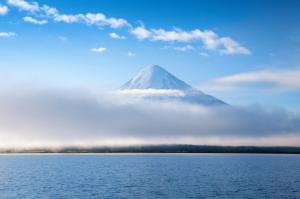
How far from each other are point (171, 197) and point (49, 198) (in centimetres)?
2864

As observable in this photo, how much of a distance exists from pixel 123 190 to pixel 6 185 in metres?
38.3

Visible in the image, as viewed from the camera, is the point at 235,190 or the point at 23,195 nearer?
the point at 23,195

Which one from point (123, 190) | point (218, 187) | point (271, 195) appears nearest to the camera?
point (271, 195)

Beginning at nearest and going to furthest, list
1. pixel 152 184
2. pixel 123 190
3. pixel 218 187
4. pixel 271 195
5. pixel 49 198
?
pixel 49 198 → pixel 271 195 → pixel 123 190 → pixel 218 187 → pixel 152 184

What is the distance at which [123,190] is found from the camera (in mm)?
110438

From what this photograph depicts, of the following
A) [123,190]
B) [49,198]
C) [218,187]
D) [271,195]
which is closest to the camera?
[49,198]

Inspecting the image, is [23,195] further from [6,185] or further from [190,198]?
[190,198]

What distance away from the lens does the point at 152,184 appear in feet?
416

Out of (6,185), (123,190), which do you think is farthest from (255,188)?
(6,185)

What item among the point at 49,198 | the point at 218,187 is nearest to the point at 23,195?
the point at 49,198

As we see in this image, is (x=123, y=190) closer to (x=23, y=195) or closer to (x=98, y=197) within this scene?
(x=98, y=197)

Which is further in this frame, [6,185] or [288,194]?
[6,185]

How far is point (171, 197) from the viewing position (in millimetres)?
97812

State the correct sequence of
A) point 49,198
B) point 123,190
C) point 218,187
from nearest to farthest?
point 49,198 < point 123,190 < point 218,187
